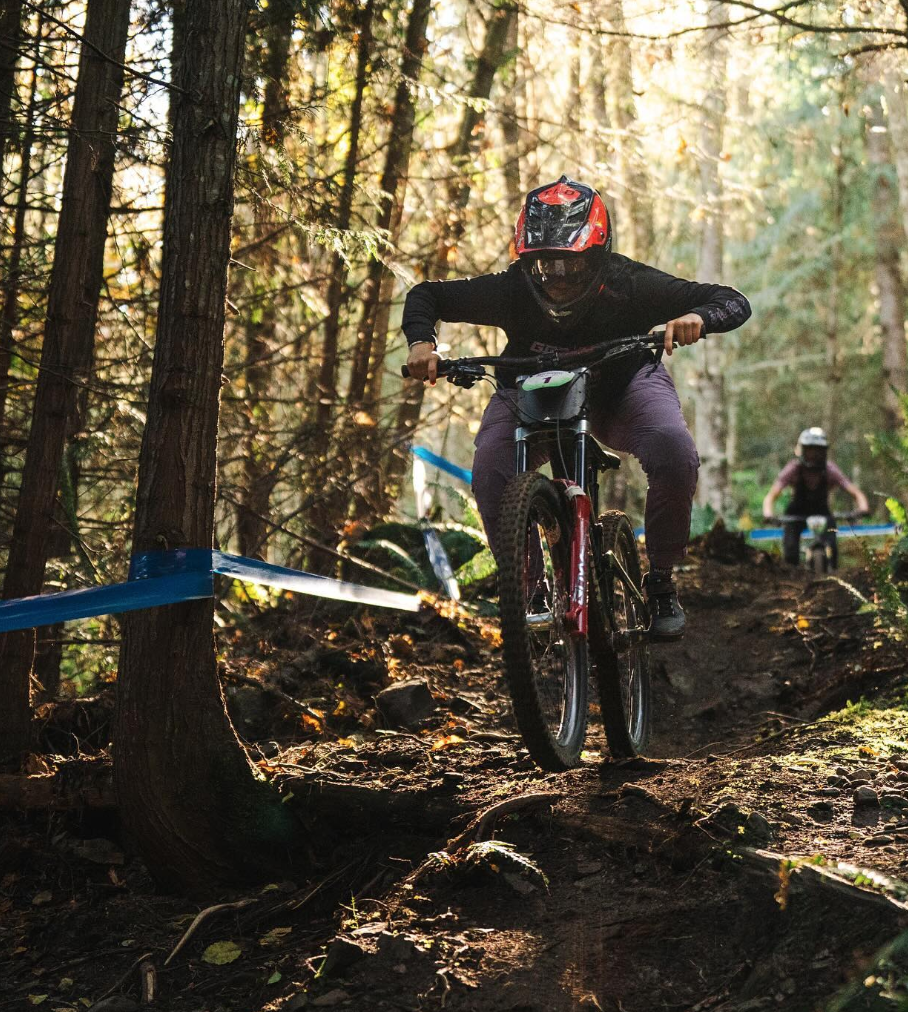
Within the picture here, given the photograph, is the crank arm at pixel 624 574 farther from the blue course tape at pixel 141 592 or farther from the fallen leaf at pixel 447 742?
the blue course tape at pixel 141 592

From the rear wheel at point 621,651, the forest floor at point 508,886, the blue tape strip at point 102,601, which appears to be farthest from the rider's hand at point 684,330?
the blue tape strip at point 102,601

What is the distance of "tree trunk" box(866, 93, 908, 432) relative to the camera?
19.6 metres

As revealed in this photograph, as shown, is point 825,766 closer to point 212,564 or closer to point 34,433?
point 212,564

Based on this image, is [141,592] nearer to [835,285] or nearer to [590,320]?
[590,320]

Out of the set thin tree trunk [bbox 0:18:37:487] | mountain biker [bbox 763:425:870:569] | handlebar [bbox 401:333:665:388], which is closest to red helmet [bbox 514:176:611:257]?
handlebar [bbox 401:333:665:388]

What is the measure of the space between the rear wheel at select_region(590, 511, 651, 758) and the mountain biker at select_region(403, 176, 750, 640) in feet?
0.53

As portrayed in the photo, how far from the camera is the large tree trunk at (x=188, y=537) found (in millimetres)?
4301

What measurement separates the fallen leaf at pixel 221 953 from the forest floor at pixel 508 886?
0.03 ft

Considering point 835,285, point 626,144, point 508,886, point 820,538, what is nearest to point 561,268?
point 508,886

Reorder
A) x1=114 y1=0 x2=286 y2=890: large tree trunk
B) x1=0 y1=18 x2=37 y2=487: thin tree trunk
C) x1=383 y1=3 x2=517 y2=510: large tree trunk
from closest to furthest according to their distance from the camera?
x1=114 y1=0 x2=286 y2=890: large tree trunk
x1=0 y1=18 x2=37 y2=487: thin tree trunk
x1=383 y1=3 x2=517 y2=510: large tree trunk

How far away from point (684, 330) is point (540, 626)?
146 cm

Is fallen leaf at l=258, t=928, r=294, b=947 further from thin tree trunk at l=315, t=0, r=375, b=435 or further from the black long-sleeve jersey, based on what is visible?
thin tree trunk at l=315, t=0, r=375, b=435

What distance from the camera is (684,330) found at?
4.67 m

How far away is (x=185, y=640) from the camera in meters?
4.38
